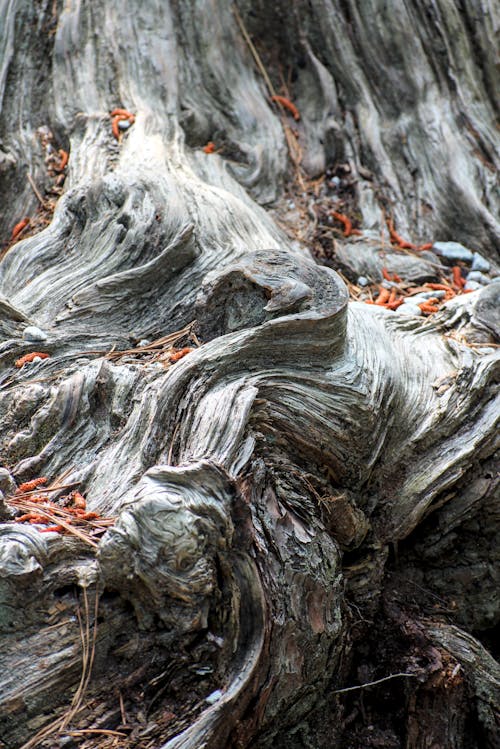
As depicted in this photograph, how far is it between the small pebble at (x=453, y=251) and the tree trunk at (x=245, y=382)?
0.08 meters

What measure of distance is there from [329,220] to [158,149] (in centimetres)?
138

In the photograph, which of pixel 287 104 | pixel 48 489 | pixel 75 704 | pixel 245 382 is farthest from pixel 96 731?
pixel 287 104

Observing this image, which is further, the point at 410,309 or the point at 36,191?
the point at 36,191

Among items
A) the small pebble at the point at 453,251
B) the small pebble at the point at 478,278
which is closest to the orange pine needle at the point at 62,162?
the small pebble at the point at 453,251

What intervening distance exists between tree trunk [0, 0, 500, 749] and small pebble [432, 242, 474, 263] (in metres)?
0.08

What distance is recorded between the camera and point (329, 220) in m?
5.29

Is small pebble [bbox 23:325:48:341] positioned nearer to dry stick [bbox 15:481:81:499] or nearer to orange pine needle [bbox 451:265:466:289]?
dry stick [bbox 15:481:81:499]

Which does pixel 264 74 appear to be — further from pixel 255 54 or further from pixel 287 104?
pixel 287 104

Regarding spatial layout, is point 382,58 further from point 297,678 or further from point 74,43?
point 297,678

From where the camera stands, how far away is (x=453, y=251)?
5.18 m

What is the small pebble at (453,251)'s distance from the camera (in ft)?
16.9

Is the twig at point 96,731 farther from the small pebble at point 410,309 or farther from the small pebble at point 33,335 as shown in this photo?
the small pebble at point 410,309

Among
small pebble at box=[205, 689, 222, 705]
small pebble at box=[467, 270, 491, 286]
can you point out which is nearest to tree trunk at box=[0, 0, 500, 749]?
small pebble at box=[205, 689, 222, 705]

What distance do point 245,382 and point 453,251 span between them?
2.85m
